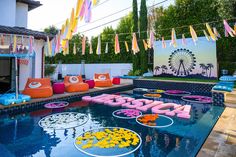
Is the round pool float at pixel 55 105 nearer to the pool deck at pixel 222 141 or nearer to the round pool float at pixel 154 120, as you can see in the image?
the round pool float at pixel 154 120

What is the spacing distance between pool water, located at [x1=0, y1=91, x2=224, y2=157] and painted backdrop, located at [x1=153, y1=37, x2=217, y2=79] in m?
8.07

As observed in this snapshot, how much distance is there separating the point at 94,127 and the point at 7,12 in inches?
384

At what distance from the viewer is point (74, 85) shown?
1027cm

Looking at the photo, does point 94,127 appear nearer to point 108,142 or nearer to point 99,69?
point 108,142

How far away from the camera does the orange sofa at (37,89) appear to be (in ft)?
27.2

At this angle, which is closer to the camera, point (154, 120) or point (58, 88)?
point (154, 120)

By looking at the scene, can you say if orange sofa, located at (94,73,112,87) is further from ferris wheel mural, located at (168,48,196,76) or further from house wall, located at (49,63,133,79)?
ferris wheel mural, located at (168,48,196,76)

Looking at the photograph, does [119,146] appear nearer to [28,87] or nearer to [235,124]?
[235,124]

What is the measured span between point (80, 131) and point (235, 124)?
176 inches

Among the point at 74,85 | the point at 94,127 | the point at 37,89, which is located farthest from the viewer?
the point at 74,85

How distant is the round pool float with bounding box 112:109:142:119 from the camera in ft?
21.4

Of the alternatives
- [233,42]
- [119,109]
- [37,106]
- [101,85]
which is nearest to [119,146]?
[119,109]

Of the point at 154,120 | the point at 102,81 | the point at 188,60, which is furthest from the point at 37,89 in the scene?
the point at 188,60

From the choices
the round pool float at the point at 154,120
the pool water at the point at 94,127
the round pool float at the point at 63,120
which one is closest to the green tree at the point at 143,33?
the pool water at the point at 94,127
